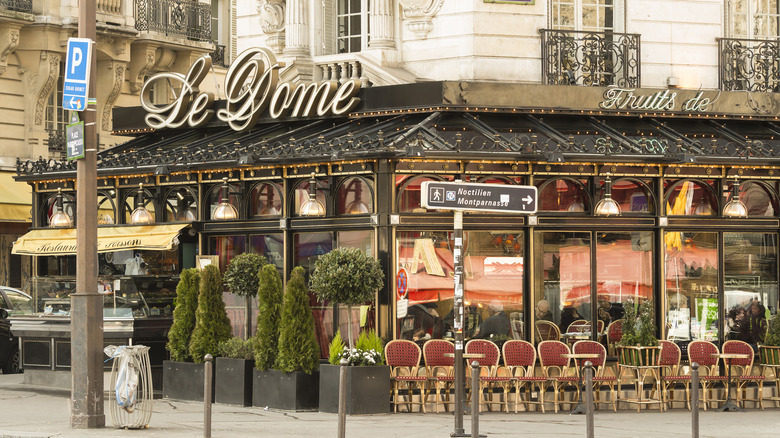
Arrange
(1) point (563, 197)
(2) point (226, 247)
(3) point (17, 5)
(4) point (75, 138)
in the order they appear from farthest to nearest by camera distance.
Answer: (3) point (17, 5) → (2) point (226, 247) → (1) point (563, 197) → (4) point (75, 138)

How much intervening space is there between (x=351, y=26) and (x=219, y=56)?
16.6m

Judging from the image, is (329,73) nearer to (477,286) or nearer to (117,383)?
(477,286)

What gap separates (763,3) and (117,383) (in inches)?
521

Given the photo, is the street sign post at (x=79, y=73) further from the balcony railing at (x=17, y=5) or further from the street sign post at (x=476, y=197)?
the balcony railing at (x=17, y=5)

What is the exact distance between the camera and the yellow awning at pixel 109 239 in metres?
21.8

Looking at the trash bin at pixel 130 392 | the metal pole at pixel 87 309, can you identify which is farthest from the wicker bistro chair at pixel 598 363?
the metal pole at pixel 87 309

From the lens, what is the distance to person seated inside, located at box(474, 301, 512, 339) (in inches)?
782

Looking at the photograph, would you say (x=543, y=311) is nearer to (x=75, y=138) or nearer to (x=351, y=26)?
(x=351, y=26)

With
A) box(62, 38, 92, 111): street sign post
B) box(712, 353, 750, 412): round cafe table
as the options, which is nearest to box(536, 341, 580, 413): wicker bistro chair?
box(712, 353, 750, 412): round cafe table

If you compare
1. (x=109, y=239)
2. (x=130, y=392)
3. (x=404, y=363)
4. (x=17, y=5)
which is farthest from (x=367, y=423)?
(x=17, y=5)

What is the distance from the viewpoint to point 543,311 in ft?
66.1

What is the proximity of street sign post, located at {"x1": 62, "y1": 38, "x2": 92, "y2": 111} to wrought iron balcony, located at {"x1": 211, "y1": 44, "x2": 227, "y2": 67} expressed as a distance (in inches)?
890

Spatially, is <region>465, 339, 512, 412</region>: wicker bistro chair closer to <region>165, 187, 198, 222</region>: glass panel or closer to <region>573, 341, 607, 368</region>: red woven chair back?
<region>573, 341, 607, 368</region>: red woven chair back

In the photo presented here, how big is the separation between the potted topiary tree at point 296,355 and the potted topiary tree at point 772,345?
710cm
